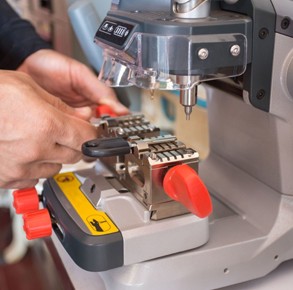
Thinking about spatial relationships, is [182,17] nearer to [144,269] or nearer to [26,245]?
[144,269]

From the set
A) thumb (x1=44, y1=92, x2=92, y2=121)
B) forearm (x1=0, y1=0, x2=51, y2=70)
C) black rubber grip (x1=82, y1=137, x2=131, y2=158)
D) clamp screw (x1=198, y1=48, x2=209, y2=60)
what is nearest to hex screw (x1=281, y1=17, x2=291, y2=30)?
clamp screw (x1=198, y1=48, x2=209, y2=60)

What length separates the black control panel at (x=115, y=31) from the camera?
522 millimetres

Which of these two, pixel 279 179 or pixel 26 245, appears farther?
pixel 26 245

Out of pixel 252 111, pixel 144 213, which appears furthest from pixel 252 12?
pixel 144 213

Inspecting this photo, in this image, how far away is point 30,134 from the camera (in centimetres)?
58

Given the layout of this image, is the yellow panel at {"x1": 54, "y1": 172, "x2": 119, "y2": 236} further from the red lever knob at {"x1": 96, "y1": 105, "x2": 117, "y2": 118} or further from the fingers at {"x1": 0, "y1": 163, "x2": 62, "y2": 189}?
the red lever knob at {"x1": 96, "y1": 105, "x2": 117, "y2": 118}

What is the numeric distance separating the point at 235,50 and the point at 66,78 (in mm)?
499

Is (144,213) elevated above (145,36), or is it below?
below

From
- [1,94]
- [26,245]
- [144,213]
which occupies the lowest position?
[26,245]

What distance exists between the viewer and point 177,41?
1.59 ft

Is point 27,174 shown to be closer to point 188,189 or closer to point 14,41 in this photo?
point 188,189

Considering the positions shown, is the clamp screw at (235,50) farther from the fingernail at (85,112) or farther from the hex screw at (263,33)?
the fingernail at (85,112)

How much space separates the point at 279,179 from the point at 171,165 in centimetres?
17

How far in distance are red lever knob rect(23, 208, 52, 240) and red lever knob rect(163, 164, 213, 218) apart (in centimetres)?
16
